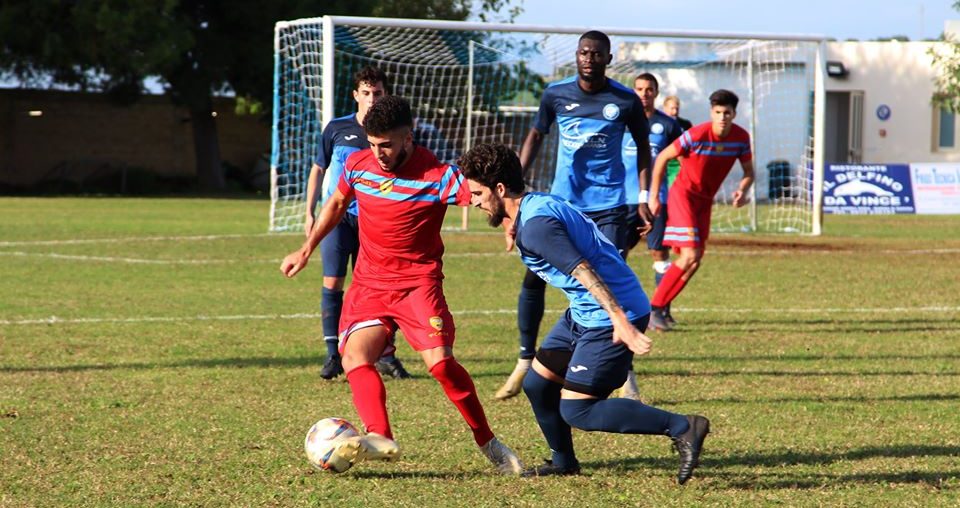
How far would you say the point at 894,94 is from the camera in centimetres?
4281

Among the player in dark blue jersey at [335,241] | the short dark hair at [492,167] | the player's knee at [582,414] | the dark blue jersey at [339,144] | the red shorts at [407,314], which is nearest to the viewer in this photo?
the short dark hair at [492,167]

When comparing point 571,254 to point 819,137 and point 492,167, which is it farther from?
point 819,137

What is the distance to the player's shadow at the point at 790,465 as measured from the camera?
572 cm

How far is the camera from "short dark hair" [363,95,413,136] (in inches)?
226

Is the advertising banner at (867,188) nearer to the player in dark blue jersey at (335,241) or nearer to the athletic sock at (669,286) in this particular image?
the athletic sock at (669,286)

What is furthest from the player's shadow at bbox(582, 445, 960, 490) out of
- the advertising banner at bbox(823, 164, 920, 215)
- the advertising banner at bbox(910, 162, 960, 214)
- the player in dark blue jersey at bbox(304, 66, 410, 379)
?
the advertising banner at bbox(910, 162, 960, 214)

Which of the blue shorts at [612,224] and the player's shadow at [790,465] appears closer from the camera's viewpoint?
the player's shadow at [790,465]

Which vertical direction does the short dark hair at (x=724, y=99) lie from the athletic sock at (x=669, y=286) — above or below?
above

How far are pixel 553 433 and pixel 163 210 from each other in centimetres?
2569

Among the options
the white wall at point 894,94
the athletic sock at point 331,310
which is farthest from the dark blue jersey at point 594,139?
the white wall at point 894,94

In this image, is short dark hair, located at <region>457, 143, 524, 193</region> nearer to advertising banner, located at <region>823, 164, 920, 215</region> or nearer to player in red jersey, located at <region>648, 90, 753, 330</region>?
player in red jersey, located at <region>648, 90, 753, 330</region>

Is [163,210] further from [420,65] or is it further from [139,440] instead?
[139,440]

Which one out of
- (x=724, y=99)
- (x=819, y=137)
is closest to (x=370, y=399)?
(x=724, y=99)

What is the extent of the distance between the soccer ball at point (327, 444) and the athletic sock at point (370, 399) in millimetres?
125
